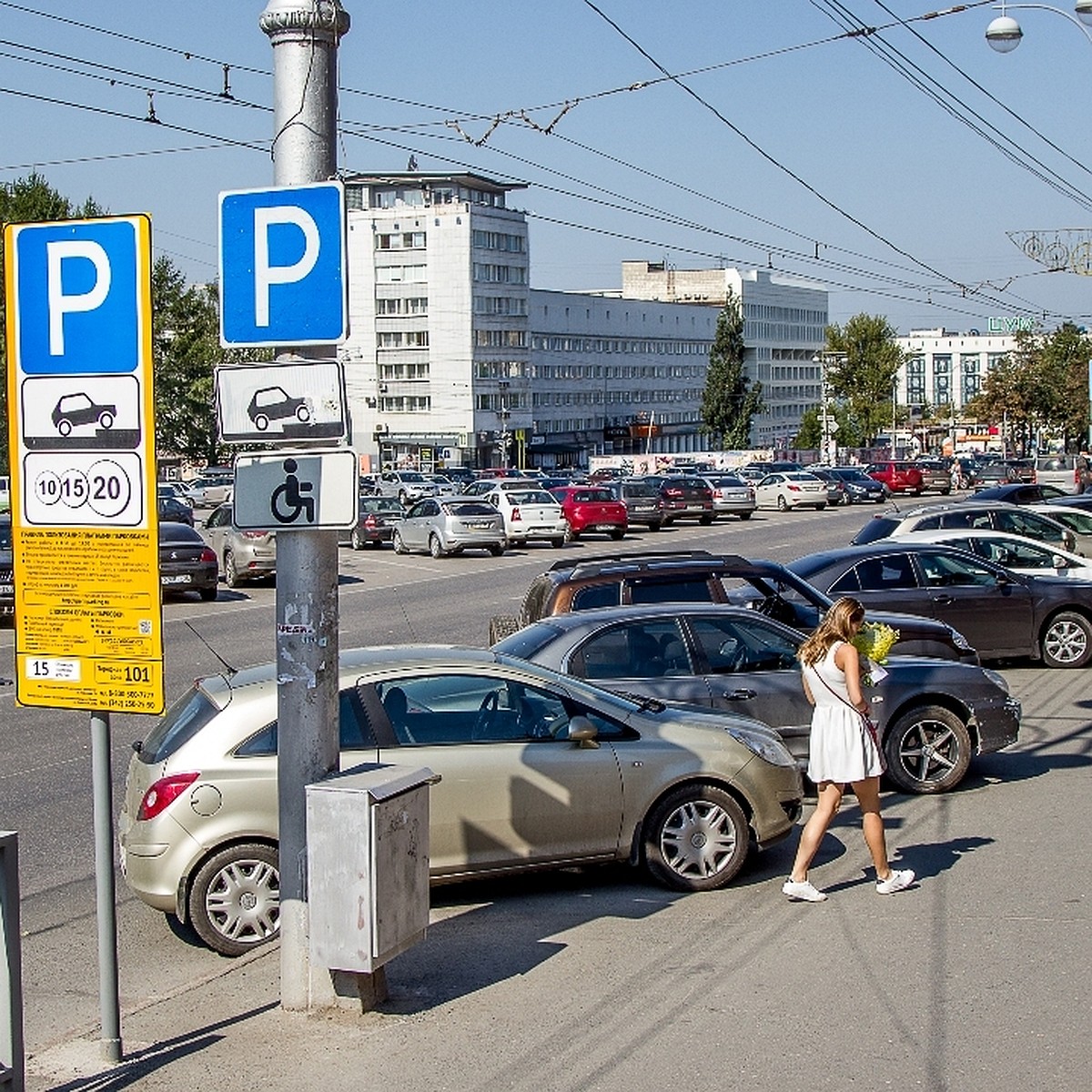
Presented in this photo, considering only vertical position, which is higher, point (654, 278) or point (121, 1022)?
point (654, 278)

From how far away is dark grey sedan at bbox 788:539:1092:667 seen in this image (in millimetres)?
18031

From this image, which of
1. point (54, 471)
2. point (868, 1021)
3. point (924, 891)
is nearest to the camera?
point (54, 471)

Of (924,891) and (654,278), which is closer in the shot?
(924,891)

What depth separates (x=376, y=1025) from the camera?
671 cm

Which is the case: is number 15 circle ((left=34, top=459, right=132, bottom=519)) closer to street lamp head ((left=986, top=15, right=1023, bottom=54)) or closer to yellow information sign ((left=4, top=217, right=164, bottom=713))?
yellow information sign ((left=4, top=217, right=164, bottom=713))

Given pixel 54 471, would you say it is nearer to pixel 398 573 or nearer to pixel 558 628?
pixel 558 628

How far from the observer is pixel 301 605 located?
679 centimetres

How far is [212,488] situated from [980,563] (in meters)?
60.9

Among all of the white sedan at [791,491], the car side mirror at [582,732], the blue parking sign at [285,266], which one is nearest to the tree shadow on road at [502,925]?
the car side mirror at [582,732]

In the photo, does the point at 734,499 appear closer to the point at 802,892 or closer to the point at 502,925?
the point at 802,892

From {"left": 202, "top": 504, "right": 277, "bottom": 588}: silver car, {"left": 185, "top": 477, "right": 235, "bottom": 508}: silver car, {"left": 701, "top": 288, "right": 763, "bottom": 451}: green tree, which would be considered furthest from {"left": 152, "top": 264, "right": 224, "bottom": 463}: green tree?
{"left": 202, "top": 504, "right": 277, "bottom": 588}: silver car

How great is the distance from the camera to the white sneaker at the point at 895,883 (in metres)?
8.70

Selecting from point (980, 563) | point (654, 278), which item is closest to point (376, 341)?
point (654, 278)

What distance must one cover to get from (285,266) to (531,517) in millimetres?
38976
